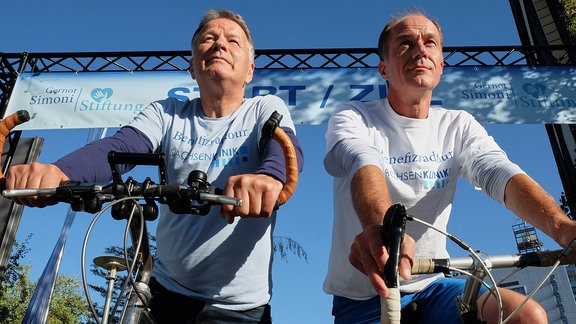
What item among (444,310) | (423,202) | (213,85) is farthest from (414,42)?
(444,310)

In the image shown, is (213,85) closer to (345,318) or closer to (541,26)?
(345,318)

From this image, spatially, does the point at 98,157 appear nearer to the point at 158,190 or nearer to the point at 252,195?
the point at 158,190

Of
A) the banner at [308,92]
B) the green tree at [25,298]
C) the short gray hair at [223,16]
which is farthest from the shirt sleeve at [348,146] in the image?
the green tree at [25,298]

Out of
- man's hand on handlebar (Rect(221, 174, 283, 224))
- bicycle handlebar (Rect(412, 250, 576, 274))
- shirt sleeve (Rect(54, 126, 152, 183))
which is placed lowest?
bicycle handlebar (Rect(412, 250, 576, 274))

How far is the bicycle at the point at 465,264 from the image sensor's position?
94 centimetres

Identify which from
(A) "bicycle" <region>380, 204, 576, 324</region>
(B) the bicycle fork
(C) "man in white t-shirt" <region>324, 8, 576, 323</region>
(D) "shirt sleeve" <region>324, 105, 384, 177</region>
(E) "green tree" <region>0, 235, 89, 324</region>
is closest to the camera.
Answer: (A) "bicycle" <region>380, 204, 576, 324</region>

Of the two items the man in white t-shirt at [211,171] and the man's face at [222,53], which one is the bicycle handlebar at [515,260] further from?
the man's face at [222,53]

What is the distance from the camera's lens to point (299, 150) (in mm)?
1717

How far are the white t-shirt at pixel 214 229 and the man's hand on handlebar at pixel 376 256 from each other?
87 cm

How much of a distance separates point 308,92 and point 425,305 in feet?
15.7

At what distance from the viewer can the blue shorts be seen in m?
1.65

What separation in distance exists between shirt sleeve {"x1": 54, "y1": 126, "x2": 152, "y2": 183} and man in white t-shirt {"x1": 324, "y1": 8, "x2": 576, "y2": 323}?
2.66 feet

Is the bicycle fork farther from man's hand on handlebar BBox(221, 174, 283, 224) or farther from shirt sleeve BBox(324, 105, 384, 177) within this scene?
man's hand on handlebar BBox(221, 174, 283, 224)

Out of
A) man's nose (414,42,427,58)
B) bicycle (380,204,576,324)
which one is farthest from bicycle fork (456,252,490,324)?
man's nose (414,42,427,58)
